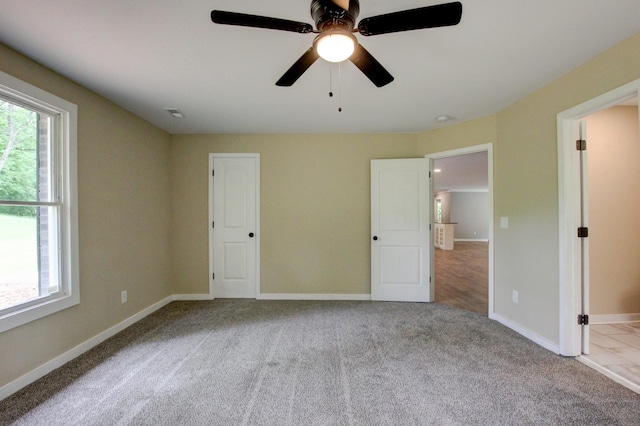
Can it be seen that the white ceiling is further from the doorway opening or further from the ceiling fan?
the doorway opening

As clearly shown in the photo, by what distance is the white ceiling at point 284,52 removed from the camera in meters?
1.55

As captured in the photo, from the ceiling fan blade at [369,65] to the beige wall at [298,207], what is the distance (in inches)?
89.6

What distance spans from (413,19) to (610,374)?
114 inches

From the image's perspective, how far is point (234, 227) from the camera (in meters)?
3.94

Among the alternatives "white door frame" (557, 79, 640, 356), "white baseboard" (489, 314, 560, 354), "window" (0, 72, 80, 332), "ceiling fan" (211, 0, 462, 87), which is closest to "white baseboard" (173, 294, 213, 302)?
"window" (0, 72, 80, 332)

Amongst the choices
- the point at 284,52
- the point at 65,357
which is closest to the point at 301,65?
the point at 284,52

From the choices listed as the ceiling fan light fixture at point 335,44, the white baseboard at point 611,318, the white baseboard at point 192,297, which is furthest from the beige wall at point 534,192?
the white baseboard at point 192,297

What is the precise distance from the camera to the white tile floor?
2113mm

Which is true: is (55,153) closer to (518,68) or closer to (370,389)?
(370,389)

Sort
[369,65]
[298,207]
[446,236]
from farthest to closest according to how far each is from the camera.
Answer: [446,236]
[298,207]
[369,65]

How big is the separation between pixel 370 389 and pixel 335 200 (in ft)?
8.19

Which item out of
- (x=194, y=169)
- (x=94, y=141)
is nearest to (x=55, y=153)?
(x=94, y=141)

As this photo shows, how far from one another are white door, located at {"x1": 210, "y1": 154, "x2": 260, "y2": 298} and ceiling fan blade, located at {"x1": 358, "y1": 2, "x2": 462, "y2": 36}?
2.93m

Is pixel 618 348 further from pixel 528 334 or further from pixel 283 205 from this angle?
pixel 283 205
